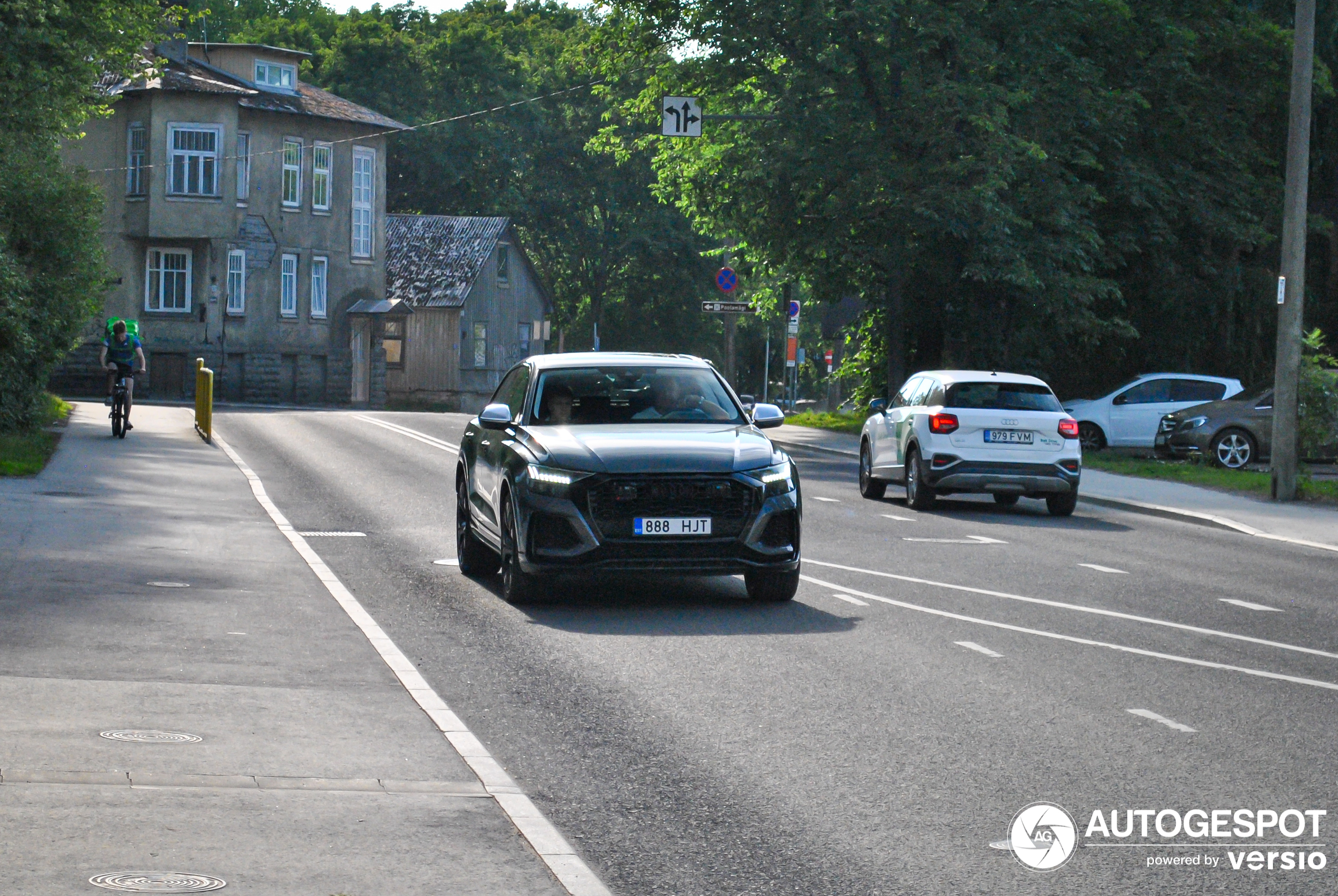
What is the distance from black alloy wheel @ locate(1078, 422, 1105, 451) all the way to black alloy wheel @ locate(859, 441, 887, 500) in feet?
43.9

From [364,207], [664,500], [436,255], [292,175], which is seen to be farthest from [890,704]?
[436,255]

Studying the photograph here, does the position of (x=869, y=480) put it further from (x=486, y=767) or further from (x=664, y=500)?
(x=486, y=767)

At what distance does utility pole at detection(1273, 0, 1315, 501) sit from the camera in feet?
73.4

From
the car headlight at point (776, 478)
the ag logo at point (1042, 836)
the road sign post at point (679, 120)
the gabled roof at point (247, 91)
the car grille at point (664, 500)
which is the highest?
the gabled roof at point (247, 91)

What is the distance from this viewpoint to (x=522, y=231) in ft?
278

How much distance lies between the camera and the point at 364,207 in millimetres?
64812

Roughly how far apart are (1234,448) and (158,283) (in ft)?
123

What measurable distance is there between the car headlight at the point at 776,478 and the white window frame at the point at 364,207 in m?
53.6

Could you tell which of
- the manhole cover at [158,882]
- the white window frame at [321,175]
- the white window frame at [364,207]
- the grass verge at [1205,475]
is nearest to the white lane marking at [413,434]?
the grass verge at [1205,475]

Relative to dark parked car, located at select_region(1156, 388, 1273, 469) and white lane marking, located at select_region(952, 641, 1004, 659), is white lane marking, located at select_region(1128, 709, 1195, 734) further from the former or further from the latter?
dark parked car, located at select_region(1156, 388, 1273, 469)

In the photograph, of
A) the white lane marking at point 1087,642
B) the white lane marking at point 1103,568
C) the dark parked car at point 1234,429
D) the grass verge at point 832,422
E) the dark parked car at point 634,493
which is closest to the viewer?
the white lane marking at point 1087,642

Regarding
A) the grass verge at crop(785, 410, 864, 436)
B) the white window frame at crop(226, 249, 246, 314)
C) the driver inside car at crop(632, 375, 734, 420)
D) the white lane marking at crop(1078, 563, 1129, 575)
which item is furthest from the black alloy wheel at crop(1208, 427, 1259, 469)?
the white window frame at crop(226, 249, 246, 314)

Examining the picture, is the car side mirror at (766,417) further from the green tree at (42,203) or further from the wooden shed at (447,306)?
the wooden shed at (447,306)

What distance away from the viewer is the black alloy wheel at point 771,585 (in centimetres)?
1227
